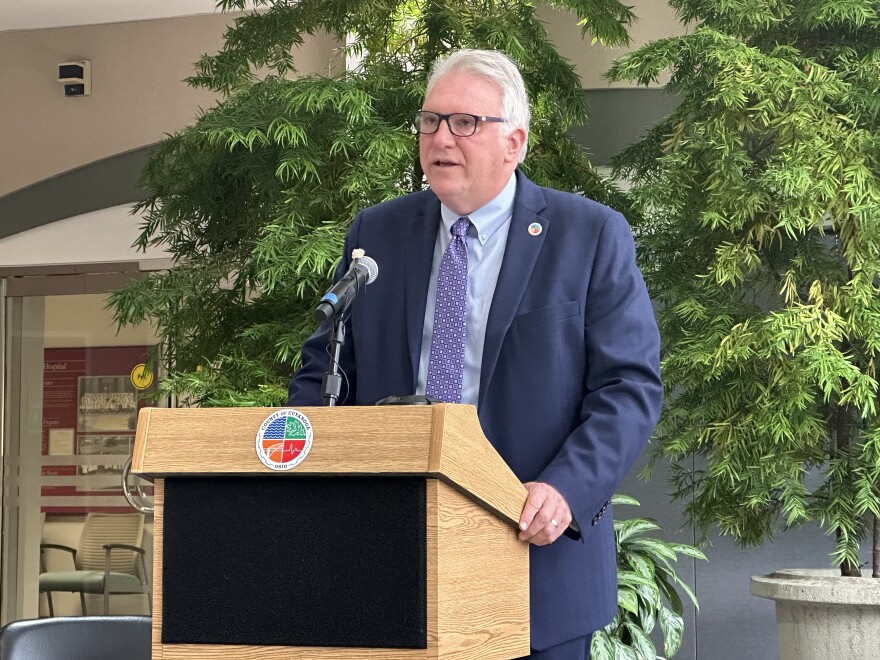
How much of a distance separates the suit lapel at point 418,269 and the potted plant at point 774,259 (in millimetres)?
2111

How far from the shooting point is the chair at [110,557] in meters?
6.23

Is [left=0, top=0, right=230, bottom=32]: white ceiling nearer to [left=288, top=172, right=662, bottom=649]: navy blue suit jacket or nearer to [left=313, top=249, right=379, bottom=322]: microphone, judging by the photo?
[left=288, top=172, right=662, bottom=649]: navy blue suit jacket

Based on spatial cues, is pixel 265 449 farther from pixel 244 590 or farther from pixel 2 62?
pixel 2 62

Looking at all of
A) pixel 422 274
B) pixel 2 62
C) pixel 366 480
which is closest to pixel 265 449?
pixel 366 480

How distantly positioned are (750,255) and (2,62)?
4354mm

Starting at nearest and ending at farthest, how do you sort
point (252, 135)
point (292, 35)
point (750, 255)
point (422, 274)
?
point (422, 274) < point (252, 135) < point (750, 255) < point (292, 35)

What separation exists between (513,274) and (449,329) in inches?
5.1

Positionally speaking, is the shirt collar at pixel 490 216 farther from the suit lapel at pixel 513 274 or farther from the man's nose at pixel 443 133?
the man's nose at pixel 443 133

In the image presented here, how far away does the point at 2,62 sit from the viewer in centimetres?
636

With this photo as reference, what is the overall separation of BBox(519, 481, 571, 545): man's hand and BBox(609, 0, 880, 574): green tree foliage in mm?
2366

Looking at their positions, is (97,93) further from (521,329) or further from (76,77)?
(521,329)

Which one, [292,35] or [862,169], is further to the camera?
[292,35]

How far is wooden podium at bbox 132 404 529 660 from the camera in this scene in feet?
4.13

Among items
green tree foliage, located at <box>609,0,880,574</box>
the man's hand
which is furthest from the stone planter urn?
the man's hand
